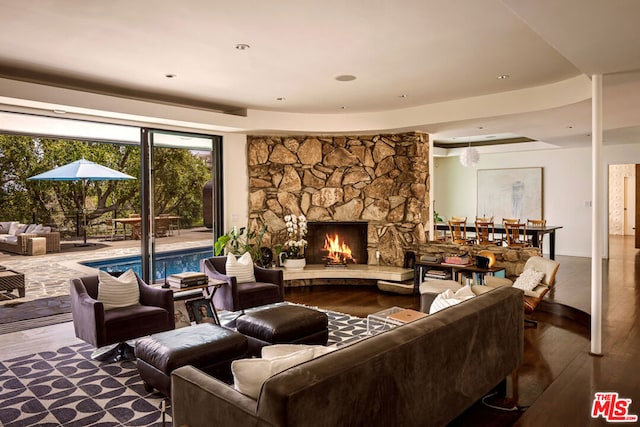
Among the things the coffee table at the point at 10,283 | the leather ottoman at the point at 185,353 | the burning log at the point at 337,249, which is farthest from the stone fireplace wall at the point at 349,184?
the leather ottoman at the point at 185,353

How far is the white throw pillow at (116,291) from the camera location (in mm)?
4398

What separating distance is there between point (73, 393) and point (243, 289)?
2.17m

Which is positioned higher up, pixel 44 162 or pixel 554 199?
pixel 44 162

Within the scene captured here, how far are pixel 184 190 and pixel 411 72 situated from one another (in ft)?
12.4

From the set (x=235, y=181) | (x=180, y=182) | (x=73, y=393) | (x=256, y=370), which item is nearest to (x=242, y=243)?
(x=235, y=181)

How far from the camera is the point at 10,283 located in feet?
21.3

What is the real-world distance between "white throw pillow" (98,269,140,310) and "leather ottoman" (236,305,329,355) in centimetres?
117

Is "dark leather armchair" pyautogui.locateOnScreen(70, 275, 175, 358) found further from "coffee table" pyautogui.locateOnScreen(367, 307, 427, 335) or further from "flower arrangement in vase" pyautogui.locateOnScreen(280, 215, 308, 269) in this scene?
"flower arrangement in vase" pyautogui.locateOnScreen(280, 215, 308, 269)

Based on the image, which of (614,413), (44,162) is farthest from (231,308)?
(44,162)

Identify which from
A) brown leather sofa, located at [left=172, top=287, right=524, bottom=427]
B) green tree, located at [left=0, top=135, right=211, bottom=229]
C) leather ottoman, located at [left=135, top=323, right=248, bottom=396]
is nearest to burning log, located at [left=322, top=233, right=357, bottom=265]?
leather ottoman, located at [left=135, top=323, right=248, bottom=396]

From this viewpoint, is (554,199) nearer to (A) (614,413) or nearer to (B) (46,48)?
(A) (614,413)

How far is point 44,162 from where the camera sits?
38.5 feet

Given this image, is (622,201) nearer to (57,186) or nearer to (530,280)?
(530,280)

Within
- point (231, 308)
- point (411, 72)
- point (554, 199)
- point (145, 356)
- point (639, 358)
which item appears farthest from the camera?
point (554, 199)
